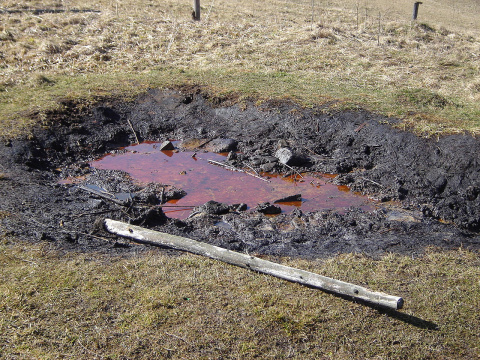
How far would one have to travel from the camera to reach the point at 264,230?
24.0ft

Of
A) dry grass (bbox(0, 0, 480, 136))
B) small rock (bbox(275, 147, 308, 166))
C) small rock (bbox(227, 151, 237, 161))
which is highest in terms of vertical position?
dry grass (bbox(0, 0, 480, 136))

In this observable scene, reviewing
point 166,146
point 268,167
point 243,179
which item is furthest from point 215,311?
point 166,146

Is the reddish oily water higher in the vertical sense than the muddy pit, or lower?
lower

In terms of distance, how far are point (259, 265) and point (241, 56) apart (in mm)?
11141

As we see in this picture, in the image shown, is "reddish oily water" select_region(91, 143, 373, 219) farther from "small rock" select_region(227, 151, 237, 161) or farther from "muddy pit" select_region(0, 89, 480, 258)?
"small rock" select_region(227, 151, 237, 161)

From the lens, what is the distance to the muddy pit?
6.95 meters

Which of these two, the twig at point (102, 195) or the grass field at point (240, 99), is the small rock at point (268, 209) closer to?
the grass field at point (240, 99)

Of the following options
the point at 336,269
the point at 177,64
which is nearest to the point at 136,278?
the point at 336,269

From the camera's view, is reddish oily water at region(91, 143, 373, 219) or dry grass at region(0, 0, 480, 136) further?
dry grass at region(0, 0, 480, 136)

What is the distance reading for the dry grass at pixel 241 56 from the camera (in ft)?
38.8

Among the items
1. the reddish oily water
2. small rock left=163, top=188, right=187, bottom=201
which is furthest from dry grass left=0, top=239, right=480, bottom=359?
small rock left=163, top=188, right=187, bottom=201

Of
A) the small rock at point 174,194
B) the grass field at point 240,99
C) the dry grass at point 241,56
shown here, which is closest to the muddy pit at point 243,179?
the small rock at point 174,194

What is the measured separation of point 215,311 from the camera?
16.7 ft

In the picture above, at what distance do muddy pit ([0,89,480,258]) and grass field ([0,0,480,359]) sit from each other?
54cm
